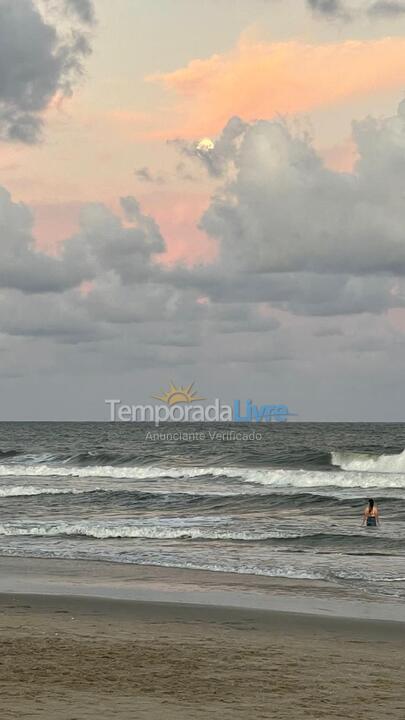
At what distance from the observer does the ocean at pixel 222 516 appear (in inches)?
845

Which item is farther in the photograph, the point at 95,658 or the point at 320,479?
the point at 320,479

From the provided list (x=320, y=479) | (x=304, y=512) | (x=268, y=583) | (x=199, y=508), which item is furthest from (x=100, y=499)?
(x=268, y=583)

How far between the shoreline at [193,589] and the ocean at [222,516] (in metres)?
0.98

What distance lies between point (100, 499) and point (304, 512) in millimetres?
9975

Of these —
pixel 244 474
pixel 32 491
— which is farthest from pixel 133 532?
pixel 244 474

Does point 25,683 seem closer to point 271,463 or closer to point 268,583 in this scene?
point 268,583

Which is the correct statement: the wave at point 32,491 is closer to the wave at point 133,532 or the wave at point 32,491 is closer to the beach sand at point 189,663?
the wave at point 133,532

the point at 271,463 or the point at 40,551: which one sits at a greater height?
the point at 271,463

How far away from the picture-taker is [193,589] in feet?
56.2

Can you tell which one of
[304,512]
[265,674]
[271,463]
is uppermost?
[271,463]

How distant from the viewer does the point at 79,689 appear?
9.22 meters

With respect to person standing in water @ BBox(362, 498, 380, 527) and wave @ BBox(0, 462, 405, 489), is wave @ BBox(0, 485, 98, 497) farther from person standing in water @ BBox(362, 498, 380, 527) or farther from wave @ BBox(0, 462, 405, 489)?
person standing in water @ BBox(362, 498, 380, 527)

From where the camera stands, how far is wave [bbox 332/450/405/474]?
63375 millimetres

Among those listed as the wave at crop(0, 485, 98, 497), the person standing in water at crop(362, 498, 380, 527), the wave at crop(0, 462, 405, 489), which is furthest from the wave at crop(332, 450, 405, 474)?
the person standing in water at crop(362, 498, 380, 527)
